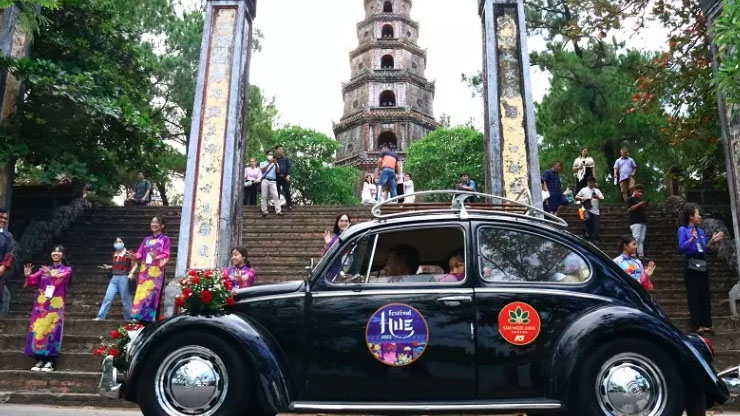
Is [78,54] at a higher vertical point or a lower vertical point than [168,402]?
higher

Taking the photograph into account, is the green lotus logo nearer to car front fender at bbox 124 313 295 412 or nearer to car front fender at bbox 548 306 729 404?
car front fender at bbox 548 306 729 404

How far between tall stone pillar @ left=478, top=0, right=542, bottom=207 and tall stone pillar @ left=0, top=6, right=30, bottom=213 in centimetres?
798

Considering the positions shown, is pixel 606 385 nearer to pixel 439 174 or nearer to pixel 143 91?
pixel 143 91

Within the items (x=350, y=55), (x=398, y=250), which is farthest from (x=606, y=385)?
(x=350, y=55)

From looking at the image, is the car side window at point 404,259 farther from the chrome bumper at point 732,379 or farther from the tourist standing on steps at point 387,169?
the tourist standing on steps at point 387,169

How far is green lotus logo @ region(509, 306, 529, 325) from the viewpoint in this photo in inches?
141

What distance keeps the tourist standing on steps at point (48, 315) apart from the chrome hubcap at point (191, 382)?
12.9ft

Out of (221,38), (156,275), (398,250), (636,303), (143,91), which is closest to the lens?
(636,303)

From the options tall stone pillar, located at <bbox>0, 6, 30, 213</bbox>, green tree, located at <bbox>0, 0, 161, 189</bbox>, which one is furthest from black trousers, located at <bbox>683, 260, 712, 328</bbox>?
tall stone pillar, located at <bbox>0, 6, 30, 213</bbox>

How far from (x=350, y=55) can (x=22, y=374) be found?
119 feet

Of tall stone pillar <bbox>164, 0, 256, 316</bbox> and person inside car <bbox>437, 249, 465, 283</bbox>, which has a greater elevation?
tall stone pillar <bbox>164, 0, 256, 316</bbox>

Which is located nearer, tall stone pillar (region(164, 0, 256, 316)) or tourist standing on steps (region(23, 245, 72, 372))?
tourist standing on steps (region(23, 245, 72, 372))

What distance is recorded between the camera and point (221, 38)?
963 cm

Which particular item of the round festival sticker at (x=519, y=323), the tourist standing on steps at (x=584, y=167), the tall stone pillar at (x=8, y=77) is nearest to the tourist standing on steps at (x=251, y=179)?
the tall stone pillar at (x=8, y=77)
